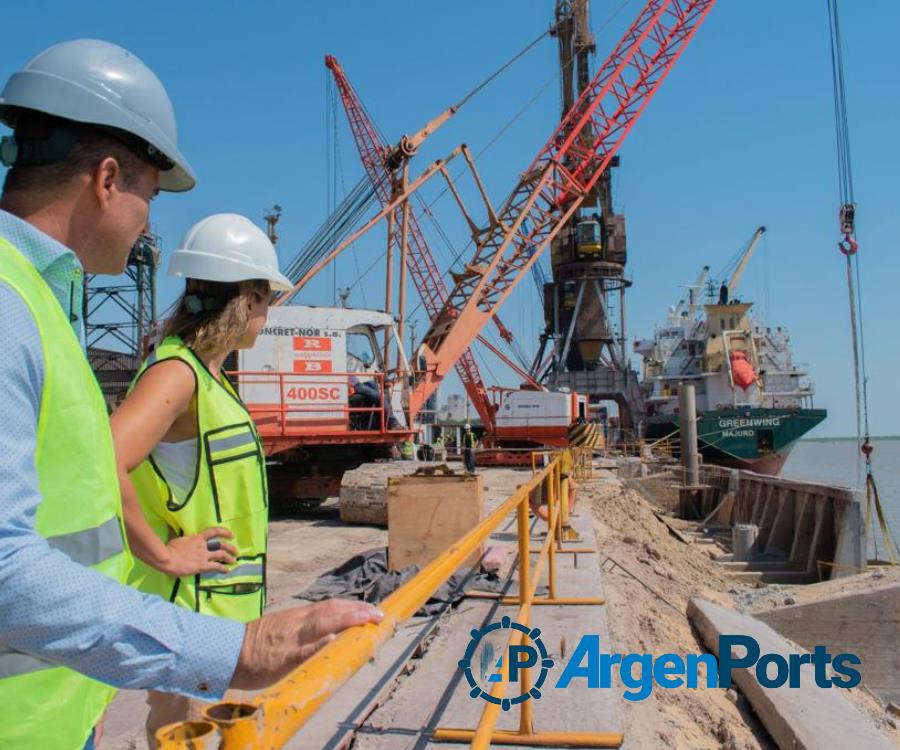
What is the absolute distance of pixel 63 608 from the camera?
0.96 m

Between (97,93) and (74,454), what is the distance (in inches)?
25.7

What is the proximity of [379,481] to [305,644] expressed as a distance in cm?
998

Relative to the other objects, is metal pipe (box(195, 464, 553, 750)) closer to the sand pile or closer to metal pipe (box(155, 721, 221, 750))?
metal pipe (box(155, 721, 221, 750))

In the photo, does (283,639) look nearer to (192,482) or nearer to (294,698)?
(294,698)

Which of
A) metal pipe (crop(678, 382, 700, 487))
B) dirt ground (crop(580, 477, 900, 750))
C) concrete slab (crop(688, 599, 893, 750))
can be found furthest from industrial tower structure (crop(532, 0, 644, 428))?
concrete slab (crop(688, 599, 893, 750))

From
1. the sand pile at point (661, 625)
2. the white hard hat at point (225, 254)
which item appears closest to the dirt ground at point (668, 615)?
the sand pile at point (661, 625)

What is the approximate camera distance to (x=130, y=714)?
399 centimetres

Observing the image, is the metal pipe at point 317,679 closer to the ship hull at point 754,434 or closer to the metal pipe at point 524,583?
the metal pipe at point 524,583

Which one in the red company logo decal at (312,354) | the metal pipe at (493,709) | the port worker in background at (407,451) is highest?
the red company logo decal at (312,354)

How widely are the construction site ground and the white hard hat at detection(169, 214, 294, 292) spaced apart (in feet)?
6.65

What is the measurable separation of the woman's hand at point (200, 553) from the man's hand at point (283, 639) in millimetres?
929

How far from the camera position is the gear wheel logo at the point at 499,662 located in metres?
3.00

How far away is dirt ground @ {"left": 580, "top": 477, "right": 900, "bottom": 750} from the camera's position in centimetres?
378

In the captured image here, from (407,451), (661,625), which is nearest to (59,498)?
(661,625)
